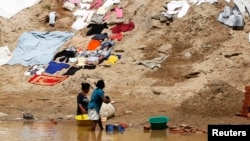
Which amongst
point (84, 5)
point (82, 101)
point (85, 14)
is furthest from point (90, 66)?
point (82, 101)

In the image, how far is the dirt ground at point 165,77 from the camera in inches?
589

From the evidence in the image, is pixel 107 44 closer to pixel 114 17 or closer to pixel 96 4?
pixel 114 17

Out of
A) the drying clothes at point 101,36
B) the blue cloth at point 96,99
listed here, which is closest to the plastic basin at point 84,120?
the blue cloth at point 96,99

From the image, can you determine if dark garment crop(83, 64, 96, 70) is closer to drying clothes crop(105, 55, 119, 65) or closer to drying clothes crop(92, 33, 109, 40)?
drying clothes crop(105, 55, 119, 65)

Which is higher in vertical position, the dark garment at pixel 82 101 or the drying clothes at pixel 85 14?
the drying clothes at pixel 85 14

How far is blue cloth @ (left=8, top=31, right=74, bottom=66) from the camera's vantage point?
876 inches

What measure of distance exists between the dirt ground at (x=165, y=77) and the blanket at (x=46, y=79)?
239 mm

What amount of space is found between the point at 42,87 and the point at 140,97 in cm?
389

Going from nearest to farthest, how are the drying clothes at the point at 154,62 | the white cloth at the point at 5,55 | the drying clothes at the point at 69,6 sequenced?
the drying clothes at the point at 154,62 → the white cloth at the point at 5,55 → the drying clothes at the point at 69,6

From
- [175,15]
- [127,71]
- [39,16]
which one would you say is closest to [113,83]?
[127,71]

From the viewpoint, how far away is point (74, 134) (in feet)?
43.5

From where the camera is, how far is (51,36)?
23.7 meters

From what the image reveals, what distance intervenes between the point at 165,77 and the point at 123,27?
13.9 feet

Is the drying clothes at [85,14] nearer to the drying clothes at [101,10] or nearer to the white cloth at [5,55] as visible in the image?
the drying clothes at [101,10]
